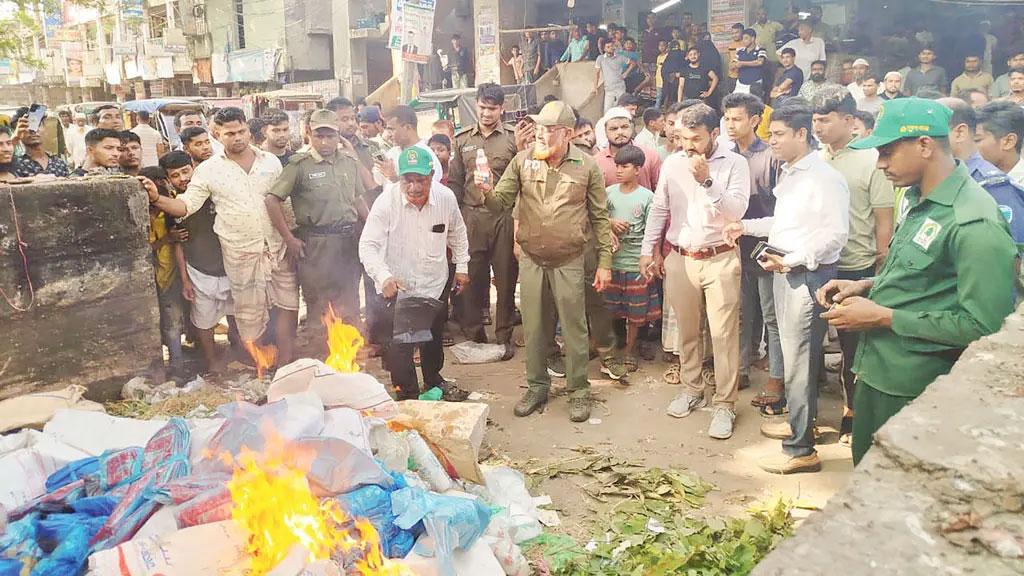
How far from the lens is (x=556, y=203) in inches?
211

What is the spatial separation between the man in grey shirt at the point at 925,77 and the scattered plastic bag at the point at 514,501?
8.96m

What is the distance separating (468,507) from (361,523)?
1.63 ft

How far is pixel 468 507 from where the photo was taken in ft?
11.0

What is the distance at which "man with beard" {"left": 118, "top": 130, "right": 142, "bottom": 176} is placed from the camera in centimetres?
632

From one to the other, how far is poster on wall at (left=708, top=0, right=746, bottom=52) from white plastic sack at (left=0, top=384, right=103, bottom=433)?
38.9ft

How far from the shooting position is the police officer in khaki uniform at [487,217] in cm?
690

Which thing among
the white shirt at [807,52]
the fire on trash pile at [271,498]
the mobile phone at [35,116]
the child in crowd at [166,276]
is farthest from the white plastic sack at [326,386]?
the white shirt at [807,52]

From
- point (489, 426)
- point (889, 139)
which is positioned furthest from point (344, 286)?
point (889, 139)

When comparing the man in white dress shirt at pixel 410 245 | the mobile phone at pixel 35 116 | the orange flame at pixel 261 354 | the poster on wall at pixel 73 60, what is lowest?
the orange flame at pixel 261 354

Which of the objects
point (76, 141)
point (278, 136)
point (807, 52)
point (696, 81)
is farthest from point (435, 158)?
point (76, 141)

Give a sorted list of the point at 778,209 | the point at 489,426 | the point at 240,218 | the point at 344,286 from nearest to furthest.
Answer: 1. the point at 778,209
2. the point at 489,426
3. the point at 240,218
4. the point at 344,286

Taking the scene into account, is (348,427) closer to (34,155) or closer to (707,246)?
(707,246)

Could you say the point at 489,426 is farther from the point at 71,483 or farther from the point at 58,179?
the point at 58,179

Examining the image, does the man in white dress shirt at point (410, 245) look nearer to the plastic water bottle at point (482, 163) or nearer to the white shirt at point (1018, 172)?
the plastic water bottle at point (482, 163)
